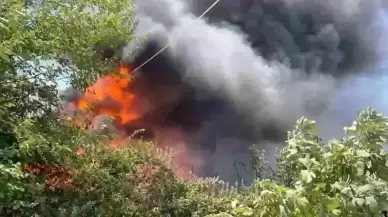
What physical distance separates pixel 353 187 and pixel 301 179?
183mm

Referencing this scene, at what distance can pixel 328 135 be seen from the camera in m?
5.42

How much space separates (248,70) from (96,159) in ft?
7.03

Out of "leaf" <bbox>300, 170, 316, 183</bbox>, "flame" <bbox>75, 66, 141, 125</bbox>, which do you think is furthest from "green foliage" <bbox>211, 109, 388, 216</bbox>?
"flame" <bbox>75, 66, 141, 125</bbox>

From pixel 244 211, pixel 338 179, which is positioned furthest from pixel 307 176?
pixel 244 211

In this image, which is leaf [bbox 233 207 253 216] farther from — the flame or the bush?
the flame

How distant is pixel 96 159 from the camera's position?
15.5 feet

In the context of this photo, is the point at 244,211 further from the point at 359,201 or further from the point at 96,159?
the point at 96,159

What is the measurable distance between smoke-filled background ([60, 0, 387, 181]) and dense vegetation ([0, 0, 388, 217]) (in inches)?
19.9

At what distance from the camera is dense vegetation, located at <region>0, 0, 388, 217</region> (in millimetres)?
1903

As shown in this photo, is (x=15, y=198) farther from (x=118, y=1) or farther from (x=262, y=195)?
(x=262, y=195)

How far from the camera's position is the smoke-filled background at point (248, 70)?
5.69 meters

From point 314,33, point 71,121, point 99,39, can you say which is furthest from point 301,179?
point 314,33

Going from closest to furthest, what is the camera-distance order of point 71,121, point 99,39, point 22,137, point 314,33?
point 22,137, point 99,39, point 71,121, point 314,33

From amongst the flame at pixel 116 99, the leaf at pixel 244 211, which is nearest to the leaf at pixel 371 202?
the leaf at pixel 244 211
